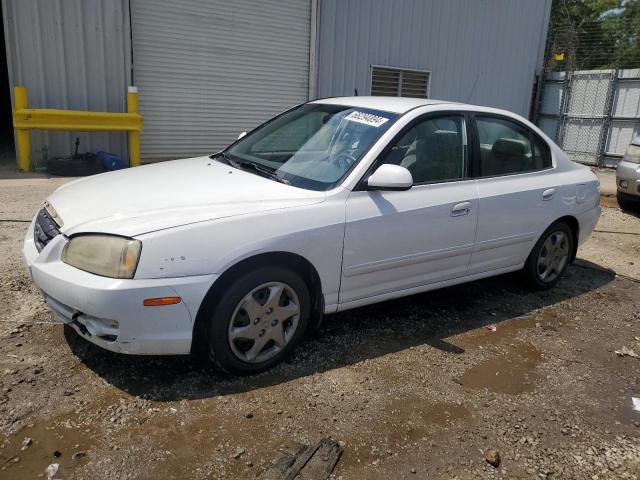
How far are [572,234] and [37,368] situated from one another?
443cm

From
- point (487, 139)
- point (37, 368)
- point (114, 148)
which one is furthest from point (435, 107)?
point (114, 148)

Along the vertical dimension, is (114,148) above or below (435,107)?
below

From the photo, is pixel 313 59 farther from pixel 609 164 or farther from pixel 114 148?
pixel 609 164

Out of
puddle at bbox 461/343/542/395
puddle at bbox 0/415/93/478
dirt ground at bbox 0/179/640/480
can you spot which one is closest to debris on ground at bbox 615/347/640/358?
dirt ground at bbox 0/179/640/480

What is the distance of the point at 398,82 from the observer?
12.8 meters

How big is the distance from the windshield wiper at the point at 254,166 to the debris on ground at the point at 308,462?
162 centimetres

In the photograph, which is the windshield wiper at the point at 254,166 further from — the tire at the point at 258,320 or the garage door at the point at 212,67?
the garage door at the point at 212,67

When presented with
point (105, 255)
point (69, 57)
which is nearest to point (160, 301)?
point (105, 255)

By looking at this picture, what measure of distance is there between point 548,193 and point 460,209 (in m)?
1.13

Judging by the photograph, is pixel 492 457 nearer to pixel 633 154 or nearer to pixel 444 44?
pixel 633 154

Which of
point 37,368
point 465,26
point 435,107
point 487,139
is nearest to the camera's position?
point 37,368

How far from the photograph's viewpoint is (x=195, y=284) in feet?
9.62

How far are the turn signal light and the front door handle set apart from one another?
2.08 meters

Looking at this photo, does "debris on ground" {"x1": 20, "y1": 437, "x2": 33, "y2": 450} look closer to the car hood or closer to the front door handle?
the car hood
